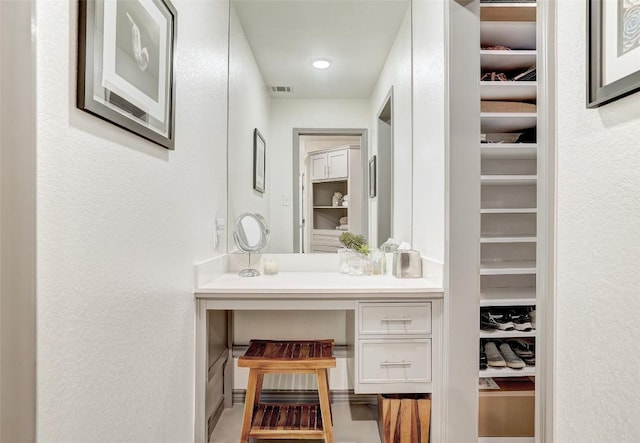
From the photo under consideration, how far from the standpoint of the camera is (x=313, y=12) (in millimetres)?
2301

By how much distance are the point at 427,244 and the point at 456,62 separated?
847 mm

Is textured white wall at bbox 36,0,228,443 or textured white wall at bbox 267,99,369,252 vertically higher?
textured white wall at bbox 267,99,369,252

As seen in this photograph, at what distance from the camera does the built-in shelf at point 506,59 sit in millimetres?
1931

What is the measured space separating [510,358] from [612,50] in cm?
172

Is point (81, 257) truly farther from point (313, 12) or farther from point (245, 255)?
point (313, 12)

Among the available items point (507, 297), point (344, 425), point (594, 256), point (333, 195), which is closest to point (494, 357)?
point (507, 297)

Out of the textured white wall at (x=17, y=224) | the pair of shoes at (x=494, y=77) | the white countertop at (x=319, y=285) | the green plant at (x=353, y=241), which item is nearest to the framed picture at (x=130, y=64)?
the textured white wall at (x=17, y=224)

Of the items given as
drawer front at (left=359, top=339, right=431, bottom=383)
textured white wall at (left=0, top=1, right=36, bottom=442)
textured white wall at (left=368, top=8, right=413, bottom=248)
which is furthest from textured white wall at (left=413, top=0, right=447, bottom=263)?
textured white wall at (left=0, top=1, right=36, bottom=442)

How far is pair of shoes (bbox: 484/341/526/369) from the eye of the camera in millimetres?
1981

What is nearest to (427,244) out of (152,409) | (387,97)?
(387,97)

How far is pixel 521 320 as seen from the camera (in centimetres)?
206

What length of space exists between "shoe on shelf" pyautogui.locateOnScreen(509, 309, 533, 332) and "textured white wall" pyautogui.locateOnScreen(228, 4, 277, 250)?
1.51 meters

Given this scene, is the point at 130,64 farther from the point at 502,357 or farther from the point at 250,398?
the point at 502,357

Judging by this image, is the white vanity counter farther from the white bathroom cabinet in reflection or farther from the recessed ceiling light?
the recessed ceiling light
